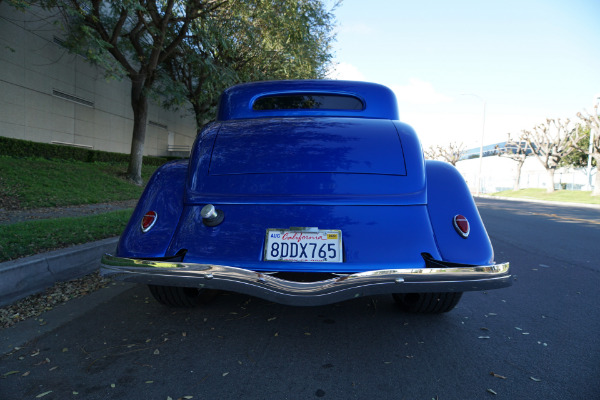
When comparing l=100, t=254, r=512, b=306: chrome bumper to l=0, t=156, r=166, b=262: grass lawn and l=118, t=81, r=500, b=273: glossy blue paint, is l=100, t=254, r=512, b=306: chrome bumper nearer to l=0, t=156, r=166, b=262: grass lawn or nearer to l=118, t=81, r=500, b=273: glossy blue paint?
l=118, t=81, r=500, b=273: glossy blue paint

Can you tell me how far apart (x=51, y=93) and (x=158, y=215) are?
16287 mm

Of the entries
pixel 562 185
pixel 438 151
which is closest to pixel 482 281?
pixel 562 185

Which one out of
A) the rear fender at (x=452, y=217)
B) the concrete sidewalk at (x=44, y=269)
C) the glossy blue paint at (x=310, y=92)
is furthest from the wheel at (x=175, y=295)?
the rear fender at (x=452, y=217)

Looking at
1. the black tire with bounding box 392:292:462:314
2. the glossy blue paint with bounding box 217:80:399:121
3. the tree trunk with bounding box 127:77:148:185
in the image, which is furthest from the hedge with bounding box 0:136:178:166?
the black tire with bounding box 392:292:462:314

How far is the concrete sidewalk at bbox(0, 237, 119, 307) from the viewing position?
2.91 meters

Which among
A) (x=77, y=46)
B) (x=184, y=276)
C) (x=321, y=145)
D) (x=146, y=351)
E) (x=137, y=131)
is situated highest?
(x=77, y=46)

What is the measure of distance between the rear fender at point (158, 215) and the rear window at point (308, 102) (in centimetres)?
95

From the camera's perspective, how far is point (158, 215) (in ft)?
7.98

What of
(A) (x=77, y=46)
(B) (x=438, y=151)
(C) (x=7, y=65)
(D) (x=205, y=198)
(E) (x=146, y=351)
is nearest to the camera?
(E) (x=146, y=351)

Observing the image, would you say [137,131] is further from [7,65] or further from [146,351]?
[146,351]

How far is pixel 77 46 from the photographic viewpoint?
412 inches

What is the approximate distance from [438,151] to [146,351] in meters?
71.1

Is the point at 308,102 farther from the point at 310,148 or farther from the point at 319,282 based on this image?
the point at 319,282

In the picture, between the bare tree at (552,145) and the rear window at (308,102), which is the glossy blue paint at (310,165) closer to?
the rear window at (308,102)
